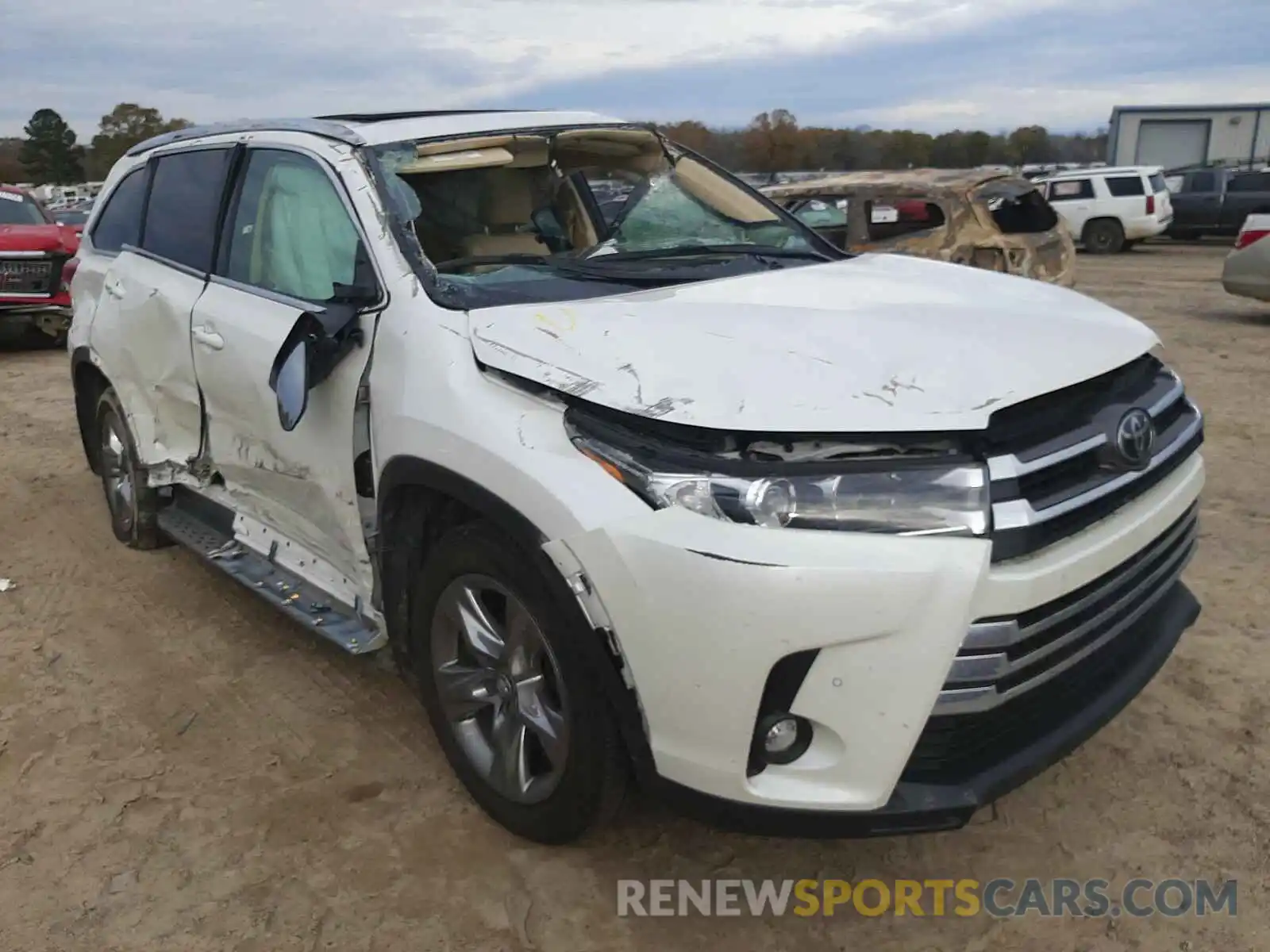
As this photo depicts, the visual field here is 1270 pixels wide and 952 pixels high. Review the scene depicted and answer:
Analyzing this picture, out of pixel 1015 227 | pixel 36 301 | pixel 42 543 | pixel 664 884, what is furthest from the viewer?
pixel 36 301

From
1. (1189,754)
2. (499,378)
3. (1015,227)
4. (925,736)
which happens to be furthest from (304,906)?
(1015,227)

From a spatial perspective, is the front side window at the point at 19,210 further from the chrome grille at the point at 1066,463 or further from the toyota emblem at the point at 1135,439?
the toyota emblem at the point at 1135,439

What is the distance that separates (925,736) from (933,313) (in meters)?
1.14

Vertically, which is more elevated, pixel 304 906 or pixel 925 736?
pixel 925 736

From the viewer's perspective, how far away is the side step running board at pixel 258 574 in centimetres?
331

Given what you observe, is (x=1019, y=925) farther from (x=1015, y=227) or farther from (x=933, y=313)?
(x=1015, y=227)

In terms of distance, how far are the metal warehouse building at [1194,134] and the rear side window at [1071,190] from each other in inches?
418

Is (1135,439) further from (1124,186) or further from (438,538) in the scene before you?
(1124,186)

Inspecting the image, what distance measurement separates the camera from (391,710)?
11.9 ft

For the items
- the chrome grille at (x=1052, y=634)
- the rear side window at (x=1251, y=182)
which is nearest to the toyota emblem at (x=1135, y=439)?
the chrome grille at (x=1052, y=634)

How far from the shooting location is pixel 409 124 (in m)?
3.64

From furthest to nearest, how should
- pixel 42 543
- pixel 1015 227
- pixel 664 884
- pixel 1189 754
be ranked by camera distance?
pixel 1015 227
pixel 42 543
pixel 1189 754
pixel 664 884

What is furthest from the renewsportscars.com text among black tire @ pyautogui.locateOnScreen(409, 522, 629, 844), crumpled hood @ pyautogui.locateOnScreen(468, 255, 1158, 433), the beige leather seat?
the beige leather seat

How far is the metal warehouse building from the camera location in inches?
1164
